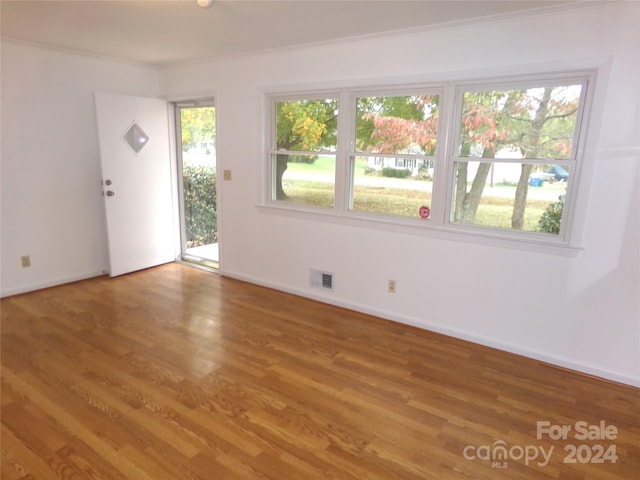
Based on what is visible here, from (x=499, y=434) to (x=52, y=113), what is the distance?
178 inches

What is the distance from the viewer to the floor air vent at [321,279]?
3.76 m

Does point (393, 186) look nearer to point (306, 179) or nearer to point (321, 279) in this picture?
point (306, 179)

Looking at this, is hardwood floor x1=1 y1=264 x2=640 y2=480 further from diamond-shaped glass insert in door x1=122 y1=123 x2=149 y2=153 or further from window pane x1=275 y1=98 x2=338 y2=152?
diamond-shaped glass insert in door x1=122 y1=123 x2=149 y2=153

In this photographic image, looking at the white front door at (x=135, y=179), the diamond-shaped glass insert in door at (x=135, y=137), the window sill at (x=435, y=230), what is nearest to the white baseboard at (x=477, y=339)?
the window sill at (x=435, y=230)

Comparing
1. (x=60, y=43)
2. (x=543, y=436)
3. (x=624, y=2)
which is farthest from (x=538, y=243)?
(x=60, y=43)

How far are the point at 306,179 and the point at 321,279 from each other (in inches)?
38.4

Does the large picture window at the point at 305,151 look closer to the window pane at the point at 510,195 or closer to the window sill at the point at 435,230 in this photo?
the window sill at the point at 435,230

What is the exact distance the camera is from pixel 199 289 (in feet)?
13.4

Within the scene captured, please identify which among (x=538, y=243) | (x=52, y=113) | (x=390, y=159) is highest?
(x=52, y=113)

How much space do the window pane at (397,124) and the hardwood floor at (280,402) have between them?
1.49m

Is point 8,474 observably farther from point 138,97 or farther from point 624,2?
point 624,2

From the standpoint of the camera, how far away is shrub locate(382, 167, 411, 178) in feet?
10.6

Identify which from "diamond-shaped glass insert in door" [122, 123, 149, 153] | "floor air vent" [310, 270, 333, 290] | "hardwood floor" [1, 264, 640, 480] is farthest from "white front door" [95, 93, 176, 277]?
"floor air vent" [310, 270, 333, 290]

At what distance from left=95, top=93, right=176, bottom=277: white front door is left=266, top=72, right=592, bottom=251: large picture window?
1.50m
